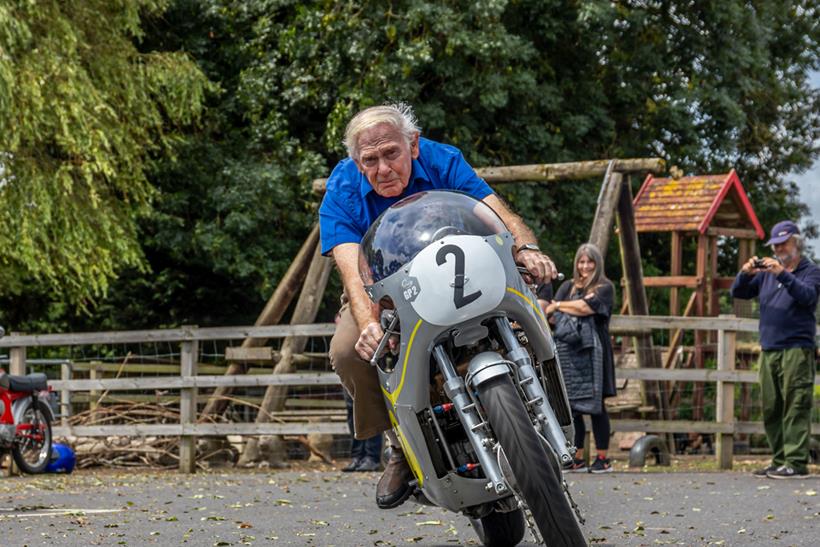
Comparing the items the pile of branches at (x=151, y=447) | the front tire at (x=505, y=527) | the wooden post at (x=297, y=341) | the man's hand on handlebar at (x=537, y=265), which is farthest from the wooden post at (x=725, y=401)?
the man's hand on handlebar at (x=537, y=265)

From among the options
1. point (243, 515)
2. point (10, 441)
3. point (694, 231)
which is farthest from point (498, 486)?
point (694, 231)

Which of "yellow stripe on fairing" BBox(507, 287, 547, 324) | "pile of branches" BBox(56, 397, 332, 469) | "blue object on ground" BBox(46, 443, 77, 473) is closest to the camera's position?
"yellow stripe on fairing" BBox(507, 287, 547, 324)

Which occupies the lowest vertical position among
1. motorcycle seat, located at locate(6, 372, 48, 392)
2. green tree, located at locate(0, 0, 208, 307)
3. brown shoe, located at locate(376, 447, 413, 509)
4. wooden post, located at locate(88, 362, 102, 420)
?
wooden post, located at locate(88, 362, 102, 420)

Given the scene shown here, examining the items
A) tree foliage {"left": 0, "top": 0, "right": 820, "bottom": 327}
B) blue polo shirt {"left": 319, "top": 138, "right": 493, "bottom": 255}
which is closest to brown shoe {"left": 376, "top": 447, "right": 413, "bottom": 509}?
blue polo shirt {"left": 319, "top": 138, "right": 493, "bottom": 255}

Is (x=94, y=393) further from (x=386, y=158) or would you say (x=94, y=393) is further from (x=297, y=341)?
(x=386, y=158)

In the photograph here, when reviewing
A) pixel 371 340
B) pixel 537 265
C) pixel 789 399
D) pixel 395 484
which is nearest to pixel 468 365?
pixel 371 340

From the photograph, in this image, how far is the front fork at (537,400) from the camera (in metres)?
4.95

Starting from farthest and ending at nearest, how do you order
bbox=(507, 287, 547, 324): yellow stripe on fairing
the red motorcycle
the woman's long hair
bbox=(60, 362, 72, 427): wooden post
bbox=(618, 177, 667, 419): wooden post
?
bbox=(60, 362, 72, 427): wooden post, bbox=(618, 177, 667, 419): wooden post, the red motorcycle, the woman's long hair, bbox=(507, 287, 547, 324): yellow stripe on fairing

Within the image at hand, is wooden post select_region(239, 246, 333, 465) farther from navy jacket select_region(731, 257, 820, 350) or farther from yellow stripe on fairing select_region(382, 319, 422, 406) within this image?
yellow stripe on fairing select_region(382, 319, 422, 406)

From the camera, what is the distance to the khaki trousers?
556cm

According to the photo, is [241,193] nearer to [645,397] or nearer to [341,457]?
[341,457]

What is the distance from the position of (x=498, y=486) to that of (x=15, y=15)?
49.7 ft

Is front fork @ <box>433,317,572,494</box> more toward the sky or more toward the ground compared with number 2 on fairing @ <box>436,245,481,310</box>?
more toward the ground

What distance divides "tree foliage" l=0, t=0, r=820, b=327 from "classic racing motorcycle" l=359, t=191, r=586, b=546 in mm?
14699
